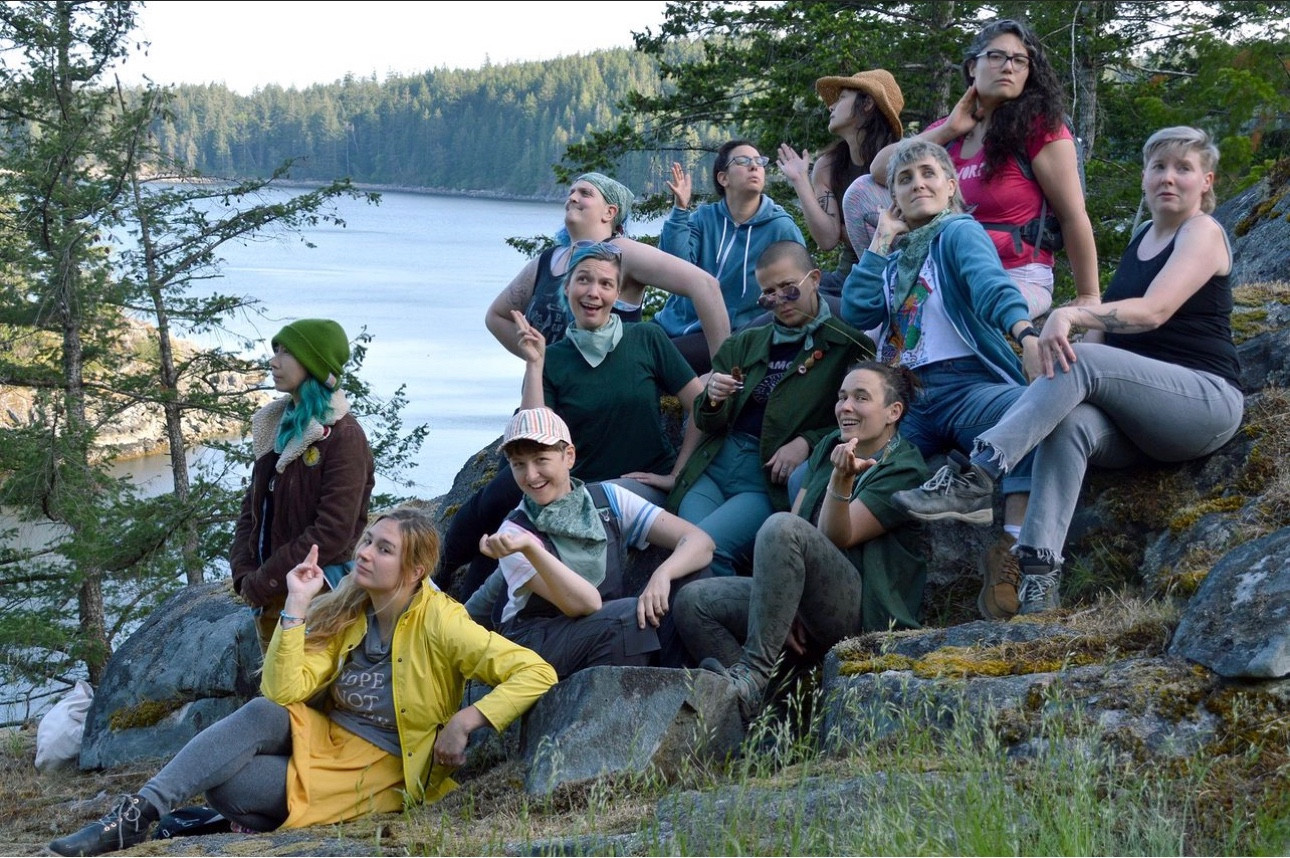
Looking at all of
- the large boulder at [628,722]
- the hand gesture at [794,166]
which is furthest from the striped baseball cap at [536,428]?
the hand gesture at [794,166]

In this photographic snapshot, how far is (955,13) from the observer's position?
17375 millimetres

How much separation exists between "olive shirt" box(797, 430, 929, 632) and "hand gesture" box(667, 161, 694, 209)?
2.77 metres

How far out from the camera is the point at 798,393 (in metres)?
5.43

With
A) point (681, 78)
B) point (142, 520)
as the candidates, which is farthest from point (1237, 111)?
point (142, 520)

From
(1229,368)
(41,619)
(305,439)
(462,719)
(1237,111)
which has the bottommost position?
(41,619)

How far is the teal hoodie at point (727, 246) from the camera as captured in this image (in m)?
6.78

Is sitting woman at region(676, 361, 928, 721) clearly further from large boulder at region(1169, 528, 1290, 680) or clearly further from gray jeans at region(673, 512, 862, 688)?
large boulder at region(1169, 528, 1290, 680)

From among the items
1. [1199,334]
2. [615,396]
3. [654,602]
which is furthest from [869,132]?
[654,602]

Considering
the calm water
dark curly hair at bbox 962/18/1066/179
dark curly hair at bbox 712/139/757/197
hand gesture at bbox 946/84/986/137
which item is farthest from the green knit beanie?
the calm water

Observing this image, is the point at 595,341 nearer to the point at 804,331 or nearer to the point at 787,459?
the point at 804,331

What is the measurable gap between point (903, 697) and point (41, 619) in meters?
13.1

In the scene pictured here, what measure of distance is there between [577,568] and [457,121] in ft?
269

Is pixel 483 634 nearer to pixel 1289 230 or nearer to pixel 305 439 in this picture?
pixel 305 439

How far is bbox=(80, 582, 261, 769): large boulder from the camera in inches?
280
